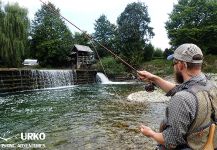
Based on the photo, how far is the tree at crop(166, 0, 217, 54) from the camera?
51938 mm

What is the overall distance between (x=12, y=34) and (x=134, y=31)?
30.8 metres

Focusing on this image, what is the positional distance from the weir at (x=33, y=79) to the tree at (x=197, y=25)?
21074 millimetres

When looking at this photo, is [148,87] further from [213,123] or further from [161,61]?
[161,61]

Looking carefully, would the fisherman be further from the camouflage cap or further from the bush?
the bush

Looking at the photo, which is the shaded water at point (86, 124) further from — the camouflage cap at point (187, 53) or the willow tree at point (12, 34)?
the willow tree at point (12, 34)

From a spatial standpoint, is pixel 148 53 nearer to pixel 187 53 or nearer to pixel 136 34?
pixel 136 34

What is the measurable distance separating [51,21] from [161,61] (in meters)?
24.4

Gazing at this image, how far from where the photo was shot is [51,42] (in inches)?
2213

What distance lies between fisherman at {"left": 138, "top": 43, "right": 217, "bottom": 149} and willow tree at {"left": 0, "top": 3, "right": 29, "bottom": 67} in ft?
111

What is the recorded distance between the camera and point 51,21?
62.3m

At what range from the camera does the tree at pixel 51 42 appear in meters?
56.9

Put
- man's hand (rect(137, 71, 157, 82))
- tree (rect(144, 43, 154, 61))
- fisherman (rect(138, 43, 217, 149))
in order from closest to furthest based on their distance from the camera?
fisherman (rect(138, 43, 217, 149)) < man's hand (rect(137, 71, 157, 82)) < tree (rect(144, 43, 154, 61))

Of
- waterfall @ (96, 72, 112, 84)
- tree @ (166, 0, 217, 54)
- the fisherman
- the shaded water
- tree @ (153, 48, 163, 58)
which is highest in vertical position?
tree @ (166, 0, 217, 54)

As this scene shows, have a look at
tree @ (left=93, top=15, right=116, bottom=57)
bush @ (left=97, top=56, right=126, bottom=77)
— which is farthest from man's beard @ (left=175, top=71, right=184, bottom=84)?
tree @ (left=93, top=15, right=116, bottom=57)
